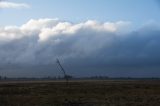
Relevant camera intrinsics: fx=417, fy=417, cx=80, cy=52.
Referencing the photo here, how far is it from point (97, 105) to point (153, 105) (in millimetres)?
5772

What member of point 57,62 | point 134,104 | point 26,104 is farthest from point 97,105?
point 57,62

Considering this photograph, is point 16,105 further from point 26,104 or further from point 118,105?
point 118,105

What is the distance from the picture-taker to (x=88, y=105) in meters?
43.8

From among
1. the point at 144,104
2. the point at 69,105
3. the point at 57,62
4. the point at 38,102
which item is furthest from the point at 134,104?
the point at 57,62

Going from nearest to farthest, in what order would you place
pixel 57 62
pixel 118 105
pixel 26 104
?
pixel 118 105, pixel 26 104, pixel 57 62

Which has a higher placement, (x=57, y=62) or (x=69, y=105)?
(x=57, y=62)

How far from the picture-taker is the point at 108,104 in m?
43.7

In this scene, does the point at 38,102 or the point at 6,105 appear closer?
the point at 6,105

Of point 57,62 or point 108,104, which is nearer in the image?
point 108,104

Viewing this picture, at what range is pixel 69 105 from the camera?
43219 mm

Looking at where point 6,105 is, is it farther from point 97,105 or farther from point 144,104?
point 144,104

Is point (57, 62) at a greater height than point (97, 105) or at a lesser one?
greater

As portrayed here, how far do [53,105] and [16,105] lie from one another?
12.9ft

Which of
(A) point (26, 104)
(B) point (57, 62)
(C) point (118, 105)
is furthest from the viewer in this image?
(B) point (57, 62)
